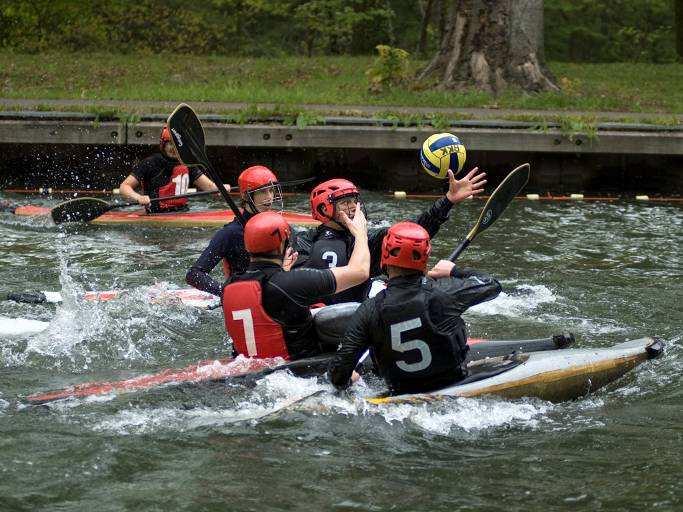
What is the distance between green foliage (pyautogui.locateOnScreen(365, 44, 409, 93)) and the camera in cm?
1834

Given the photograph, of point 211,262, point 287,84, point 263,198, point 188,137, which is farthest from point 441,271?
point 287,84

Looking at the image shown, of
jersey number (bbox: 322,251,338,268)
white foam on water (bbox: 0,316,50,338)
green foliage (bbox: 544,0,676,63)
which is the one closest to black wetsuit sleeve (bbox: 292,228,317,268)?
jersey number (bbox: 322,251,338,268)

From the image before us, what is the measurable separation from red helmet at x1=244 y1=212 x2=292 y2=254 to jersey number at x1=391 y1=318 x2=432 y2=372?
0.91 meters

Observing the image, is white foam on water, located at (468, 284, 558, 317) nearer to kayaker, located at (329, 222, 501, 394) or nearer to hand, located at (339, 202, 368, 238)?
hand, located at (339, 202, 368, 238)

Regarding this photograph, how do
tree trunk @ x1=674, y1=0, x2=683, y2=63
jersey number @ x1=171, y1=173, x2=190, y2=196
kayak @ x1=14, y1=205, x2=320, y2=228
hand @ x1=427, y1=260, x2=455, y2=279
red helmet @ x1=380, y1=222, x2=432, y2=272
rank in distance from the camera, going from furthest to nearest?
tree trunk @ x1=674, y1=0, x2=683, y2=63, kayak @ x1=14, y1=205, x2=320, y2=228, jersey number @ x1=171, y1=173, x2=190, y2=196, hand @ x1=427, y1=260, x2=455, y2=279, red helmet @ x1=380, y1=222, x2=432, y2=272

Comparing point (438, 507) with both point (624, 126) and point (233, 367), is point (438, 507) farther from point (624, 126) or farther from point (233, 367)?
point (624, 126)

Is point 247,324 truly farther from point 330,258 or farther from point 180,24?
point 180,24

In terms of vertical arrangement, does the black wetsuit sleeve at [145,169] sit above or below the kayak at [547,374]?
above

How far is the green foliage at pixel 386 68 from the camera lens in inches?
722

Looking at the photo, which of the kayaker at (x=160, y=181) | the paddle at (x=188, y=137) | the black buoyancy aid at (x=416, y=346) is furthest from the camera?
the kayaker at (x=160, y=181)

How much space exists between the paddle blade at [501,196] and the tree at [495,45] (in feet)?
31.3

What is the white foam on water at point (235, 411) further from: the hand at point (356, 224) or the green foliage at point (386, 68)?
the green foliage at point (386, 68)

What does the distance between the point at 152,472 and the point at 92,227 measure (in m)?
7.76

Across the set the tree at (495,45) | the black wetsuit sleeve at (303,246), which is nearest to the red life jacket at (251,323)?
the black wetsuit sleeve at (303,246)
